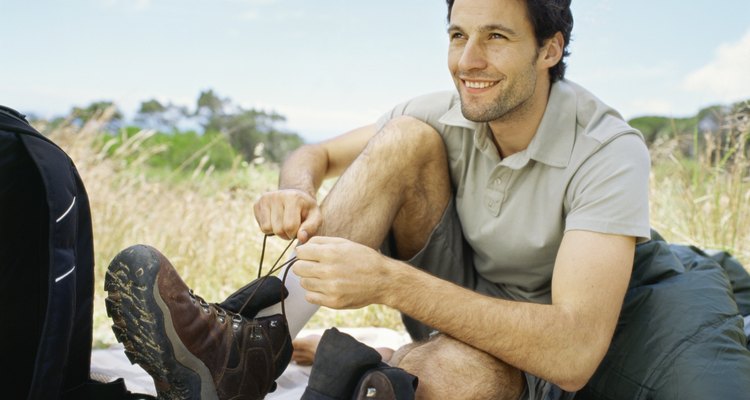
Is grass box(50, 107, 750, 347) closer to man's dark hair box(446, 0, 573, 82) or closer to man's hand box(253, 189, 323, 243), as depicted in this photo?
man's dark hair box(446, 0, 573, 82)

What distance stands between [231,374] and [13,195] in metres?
0.66

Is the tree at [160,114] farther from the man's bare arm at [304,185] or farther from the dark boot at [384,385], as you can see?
the dark boot at [384,385]

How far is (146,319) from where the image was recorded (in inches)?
66.7

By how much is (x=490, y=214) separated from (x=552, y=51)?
54 centimetres

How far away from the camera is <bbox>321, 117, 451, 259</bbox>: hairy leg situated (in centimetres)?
229

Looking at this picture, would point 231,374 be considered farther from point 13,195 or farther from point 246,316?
point 13,195

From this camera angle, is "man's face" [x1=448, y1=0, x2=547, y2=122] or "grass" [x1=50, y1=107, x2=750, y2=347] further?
"grass" [x1=50, y1=107, x2=750, y2=347]

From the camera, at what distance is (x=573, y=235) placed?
198 cm

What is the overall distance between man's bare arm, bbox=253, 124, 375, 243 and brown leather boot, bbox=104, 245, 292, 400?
0.25 meters

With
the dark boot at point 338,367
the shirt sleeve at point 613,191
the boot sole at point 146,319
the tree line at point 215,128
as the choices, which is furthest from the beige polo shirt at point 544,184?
the tree line at point 215,128

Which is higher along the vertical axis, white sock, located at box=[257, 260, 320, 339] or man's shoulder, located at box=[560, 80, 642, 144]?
man's shoulder, located at box=[560, 80, 642, 144]

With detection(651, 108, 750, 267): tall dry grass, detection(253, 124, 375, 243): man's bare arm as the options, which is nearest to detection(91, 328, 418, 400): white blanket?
detection(253, 124, 375, 243): man's bare arm

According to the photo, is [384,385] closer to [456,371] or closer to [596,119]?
[456,371]

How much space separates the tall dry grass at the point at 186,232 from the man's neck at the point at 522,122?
1516mm
